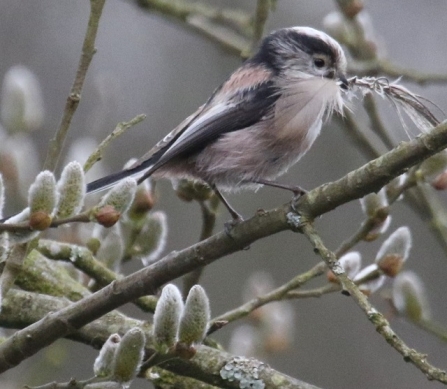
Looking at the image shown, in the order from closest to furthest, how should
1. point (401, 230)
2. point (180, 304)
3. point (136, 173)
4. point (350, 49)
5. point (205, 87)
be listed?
point (180, 304) → point (401, 230) → point (136, 173) → point (350, 49) → point (205, 87)

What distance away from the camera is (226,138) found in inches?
124

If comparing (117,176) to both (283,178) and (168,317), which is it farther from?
(283,178)

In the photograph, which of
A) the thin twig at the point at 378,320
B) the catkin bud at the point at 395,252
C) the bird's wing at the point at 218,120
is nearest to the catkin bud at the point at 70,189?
the thin twig at the point at 378,320

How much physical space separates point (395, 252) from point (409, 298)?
30 cm

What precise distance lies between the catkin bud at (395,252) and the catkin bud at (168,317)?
37.2 inches

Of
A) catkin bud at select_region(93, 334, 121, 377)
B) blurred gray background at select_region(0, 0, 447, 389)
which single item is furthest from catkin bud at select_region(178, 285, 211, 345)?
blurred gray background at select_region(0, 0, 447, 389)

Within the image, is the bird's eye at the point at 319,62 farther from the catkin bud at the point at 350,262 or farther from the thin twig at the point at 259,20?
the catkin bud at the point at 350,262

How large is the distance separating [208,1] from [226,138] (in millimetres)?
6820

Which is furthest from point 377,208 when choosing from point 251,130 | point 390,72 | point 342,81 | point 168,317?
point 390,72

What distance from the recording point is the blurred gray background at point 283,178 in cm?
680

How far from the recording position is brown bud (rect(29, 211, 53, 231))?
6.33ft

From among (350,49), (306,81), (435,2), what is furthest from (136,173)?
(435,2)

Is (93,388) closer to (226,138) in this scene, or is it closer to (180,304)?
(180,304)

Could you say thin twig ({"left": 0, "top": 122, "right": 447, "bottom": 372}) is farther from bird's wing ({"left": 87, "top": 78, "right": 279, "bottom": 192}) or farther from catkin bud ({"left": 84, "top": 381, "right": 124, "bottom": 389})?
bird's wing ({"left": 87, "top": 78, "right": 279, "bottom": 192})
